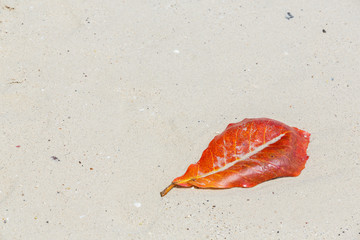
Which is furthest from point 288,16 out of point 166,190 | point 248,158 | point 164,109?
point 166,190

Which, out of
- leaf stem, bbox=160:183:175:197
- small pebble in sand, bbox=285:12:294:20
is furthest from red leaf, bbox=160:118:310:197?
small pebble in sand, bbox=285:12:294:20

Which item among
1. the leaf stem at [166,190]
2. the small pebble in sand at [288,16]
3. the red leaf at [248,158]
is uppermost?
the small pebble in sand at [288,16]

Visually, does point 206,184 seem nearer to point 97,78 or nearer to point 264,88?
point 264,88

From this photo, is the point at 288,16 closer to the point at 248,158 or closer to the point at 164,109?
the point at 164,109

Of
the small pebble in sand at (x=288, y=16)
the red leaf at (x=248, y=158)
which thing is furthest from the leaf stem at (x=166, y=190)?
the small pebble in sand at (x=288, y=16)

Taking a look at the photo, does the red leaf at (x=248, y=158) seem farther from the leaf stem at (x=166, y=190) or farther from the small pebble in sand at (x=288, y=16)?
the small pebble in sand at (x=288, y=16)

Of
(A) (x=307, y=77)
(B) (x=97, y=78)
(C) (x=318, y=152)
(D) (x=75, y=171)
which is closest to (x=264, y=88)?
(A) (x=307, y=77)
